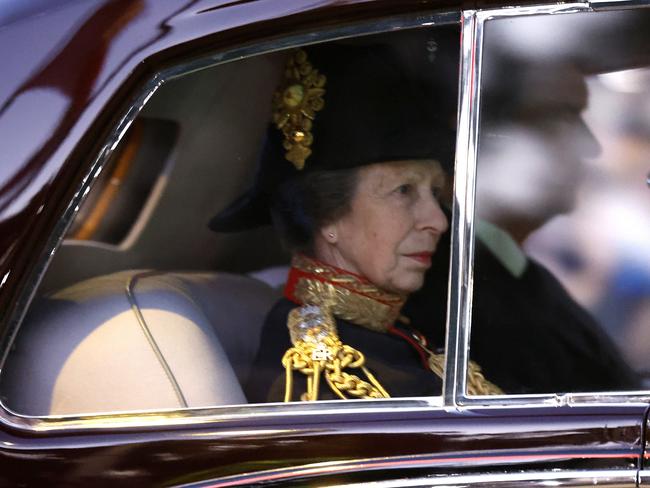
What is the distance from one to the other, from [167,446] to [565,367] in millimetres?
656

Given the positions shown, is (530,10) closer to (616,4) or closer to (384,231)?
(616,4)

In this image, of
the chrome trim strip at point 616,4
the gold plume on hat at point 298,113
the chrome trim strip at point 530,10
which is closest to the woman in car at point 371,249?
the gold plume on hat at point 298,113

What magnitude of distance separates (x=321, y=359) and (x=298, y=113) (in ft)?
1.44

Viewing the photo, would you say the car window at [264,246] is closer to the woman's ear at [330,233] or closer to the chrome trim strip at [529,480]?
the woman's ear at [330,233]

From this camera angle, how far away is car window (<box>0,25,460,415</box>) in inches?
77.7

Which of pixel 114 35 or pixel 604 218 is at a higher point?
pixel 114 35

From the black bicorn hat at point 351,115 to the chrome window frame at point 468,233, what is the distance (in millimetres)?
38

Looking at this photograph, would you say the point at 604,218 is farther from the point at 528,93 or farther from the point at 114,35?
the point at 114,35

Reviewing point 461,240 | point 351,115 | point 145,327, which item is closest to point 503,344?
point 461,240

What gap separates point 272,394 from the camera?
2025 millimetres

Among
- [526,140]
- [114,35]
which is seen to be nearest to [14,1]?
[114,35]

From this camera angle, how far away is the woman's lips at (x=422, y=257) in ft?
7.08

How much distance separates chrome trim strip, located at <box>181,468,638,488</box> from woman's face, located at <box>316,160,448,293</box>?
1.35ft

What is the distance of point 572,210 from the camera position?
6.83ft
